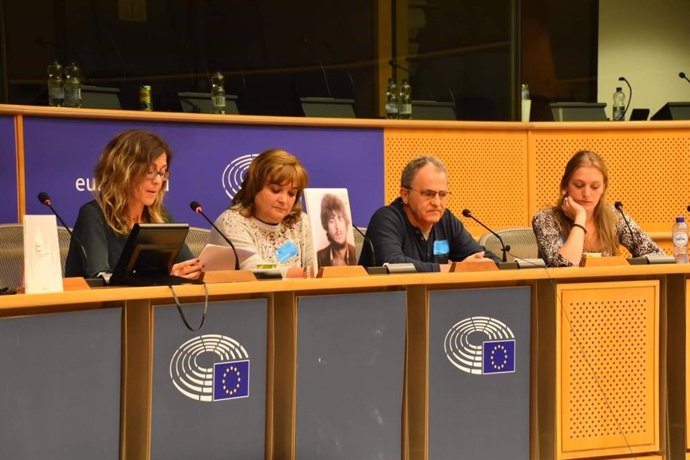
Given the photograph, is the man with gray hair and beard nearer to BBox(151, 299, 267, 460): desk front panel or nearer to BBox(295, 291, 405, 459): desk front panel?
BBox(295, 291, 405, 459): desk front panel

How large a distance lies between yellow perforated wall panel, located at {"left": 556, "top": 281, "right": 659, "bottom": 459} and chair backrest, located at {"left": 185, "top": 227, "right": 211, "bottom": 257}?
1.50 metres

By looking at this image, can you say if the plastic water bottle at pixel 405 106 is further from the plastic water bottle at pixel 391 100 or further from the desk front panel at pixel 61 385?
the desk front panel at pixel 61 385

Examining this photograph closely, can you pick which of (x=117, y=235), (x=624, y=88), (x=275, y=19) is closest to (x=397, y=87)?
(x=275, y=19)

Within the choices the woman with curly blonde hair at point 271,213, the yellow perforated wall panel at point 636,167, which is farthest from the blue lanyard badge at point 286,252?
the yellow perforated wall panel at point 636,167

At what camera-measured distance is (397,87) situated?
6.93m

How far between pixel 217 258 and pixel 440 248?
115 centimetres

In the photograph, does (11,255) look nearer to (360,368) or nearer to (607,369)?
(360,368)

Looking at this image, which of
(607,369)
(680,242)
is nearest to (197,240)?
(607,369)

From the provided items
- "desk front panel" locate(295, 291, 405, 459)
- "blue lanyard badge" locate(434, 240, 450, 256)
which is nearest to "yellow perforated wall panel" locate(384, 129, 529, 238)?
"blue lanyard badge" locate(434, 240, 450, 256)

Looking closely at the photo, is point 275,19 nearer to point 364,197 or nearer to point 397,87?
point 397,87

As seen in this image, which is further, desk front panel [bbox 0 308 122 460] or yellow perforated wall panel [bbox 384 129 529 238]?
yellow perforated wall panel [bbox 384 129 529 238]

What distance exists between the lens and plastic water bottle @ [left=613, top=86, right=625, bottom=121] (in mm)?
6773

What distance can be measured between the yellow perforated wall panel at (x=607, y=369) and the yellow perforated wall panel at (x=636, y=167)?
8.92 feet

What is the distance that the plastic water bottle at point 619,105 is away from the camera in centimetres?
677
